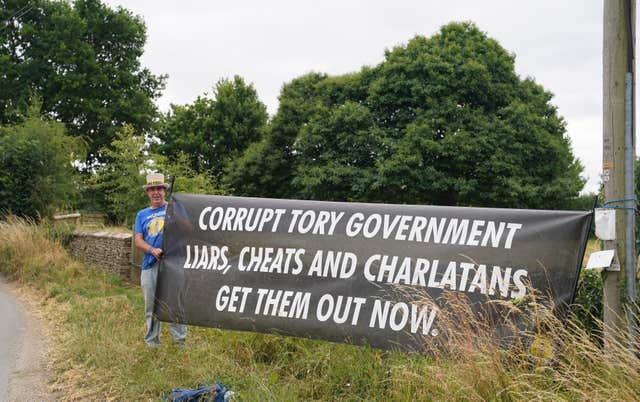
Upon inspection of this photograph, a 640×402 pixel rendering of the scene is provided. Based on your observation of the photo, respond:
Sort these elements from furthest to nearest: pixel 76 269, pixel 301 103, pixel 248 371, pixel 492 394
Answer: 1. pixel 301 103
2. pixel 76 269
3. pixel 248 371
4. pixel 492 394

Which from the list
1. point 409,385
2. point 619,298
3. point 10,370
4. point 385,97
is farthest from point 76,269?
point 385,97

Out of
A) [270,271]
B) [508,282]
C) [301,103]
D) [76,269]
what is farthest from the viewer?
[301,103]

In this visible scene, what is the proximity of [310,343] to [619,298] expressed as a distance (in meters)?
2.78

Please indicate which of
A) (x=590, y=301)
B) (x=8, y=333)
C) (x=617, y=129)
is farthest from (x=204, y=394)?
(x=8, y=333)

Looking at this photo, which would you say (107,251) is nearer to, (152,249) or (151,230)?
(151,230)

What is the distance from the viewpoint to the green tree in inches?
1753

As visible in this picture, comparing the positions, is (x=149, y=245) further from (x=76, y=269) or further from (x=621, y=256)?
(x=76, y=269)

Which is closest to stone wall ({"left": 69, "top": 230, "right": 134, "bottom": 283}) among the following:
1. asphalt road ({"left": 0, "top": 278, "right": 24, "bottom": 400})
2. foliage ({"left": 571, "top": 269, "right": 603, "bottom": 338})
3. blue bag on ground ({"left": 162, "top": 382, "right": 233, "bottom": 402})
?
asphalt road ({"left": 0, "top": 278, "right": 24, "bottom": 400})

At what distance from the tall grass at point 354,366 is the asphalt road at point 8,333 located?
50 centimetres

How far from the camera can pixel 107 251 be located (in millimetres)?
13641

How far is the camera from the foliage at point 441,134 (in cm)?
2669

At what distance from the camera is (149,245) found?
6.53m

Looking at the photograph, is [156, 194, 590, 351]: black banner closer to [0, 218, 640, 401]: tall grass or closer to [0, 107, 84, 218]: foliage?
[0, 218, 640, 401]: tall grass

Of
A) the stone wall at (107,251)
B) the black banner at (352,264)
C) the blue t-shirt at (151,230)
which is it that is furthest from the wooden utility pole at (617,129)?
the stone wall at (107,251)
